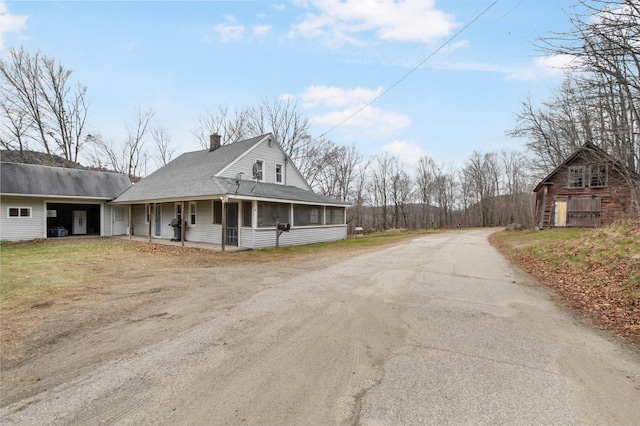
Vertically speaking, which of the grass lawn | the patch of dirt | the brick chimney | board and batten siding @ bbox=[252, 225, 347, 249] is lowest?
the patch of dirt

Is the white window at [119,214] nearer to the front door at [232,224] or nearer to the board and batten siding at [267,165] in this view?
the board and batten siding at [267,165]

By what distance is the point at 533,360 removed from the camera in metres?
3.39

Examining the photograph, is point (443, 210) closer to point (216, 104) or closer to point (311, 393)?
point (216, 104)

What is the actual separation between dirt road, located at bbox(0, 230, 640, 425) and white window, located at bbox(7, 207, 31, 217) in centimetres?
1740

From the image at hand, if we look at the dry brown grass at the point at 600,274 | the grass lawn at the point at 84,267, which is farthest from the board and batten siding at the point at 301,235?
the dry brown grass at the point at 600,274

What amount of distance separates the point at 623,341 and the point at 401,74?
11.5m

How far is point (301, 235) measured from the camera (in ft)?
57.1

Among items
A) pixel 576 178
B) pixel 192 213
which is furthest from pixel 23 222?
pixel 576 178

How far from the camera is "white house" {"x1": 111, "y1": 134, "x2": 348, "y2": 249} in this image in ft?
49.0

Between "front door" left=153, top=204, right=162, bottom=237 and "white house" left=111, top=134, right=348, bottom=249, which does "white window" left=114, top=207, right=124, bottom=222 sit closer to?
"white house" left=111, top=134, right=348, bottom=249

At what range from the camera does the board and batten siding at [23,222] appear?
56.2ft

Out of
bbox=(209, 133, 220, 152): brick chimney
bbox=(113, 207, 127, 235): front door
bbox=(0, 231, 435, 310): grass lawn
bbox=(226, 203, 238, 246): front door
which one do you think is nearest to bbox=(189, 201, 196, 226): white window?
bbox=(226, 203, 238, 246): front door

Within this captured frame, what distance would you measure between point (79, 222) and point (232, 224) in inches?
541

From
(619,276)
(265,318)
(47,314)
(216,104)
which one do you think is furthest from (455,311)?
(216,104)
